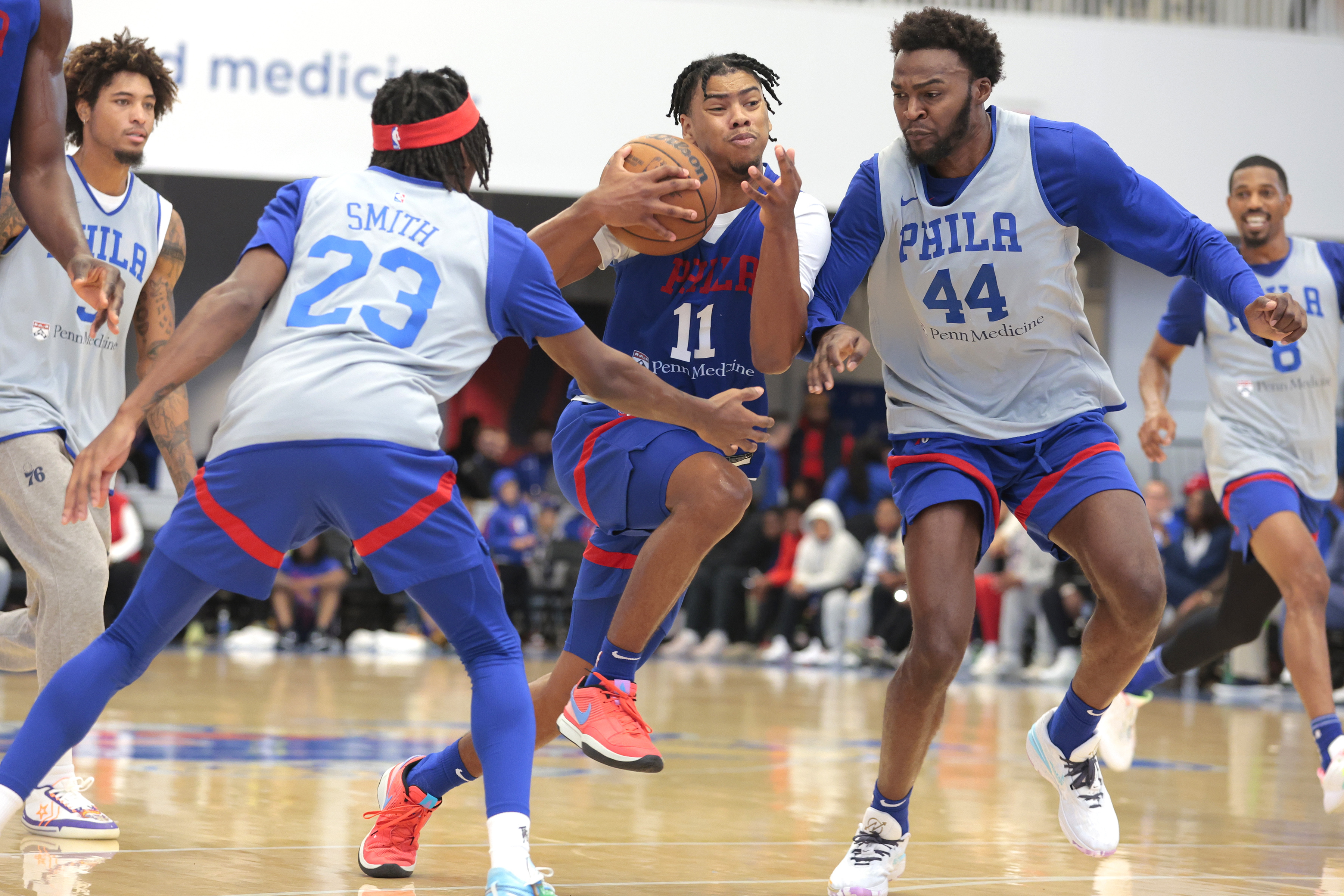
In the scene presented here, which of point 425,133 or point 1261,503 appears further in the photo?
point 1261,503

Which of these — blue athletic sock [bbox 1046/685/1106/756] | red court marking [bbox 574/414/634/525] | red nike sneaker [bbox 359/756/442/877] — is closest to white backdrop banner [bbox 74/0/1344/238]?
red court marking [bbox 574/414/634/525]

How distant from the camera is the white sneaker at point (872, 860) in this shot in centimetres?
363

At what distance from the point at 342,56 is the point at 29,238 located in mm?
8862

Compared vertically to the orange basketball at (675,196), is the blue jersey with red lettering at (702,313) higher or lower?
lower

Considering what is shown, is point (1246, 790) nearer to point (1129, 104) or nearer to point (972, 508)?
point (972, 508)

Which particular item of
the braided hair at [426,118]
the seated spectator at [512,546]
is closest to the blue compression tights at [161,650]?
the braided hair at [426,118]

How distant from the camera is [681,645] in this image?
48.2ft

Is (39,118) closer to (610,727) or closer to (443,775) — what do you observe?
(443,775)

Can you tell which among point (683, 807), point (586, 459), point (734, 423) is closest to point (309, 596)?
point (683, 807)

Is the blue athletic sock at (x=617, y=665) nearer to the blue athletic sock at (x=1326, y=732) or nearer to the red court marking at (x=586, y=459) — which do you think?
the red court marking at (x=586, y=459)

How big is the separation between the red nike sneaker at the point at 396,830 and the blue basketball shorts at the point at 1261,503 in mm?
3500

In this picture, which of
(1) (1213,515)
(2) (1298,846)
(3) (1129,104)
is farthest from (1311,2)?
(2) (1298,846)

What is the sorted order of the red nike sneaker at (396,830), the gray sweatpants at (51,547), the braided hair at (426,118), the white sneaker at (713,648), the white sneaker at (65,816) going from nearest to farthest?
the braided hair at (426,118) → the red nike sneaker at (396,830) → the white sneaker at (65,816) → the gray sweatpants at (51,547) → the white sneaker at (713,648)

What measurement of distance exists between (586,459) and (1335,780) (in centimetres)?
277
